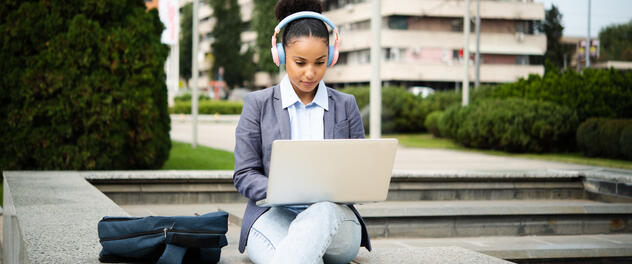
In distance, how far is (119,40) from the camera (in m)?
10.3

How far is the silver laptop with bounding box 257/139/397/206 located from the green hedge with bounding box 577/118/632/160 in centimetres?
1335

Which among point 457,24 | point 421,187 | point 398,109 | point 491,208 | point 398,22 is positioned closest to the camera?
point 491,208

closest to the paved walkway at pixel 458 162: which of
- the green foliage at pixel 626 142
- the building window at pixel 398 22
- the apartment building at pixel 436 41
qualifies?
the green foliage at pixel 626 142

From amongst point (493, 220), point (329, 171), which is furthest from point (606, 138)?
point (329, 171)

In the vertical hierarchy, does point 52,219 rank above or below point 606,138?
below

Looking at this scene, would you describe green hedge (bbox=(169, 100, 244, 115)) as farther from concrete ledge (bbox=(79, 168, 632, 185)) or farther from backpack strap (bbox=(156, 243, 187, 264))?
backpack strap (bbox=(156, 243, 187, 264))

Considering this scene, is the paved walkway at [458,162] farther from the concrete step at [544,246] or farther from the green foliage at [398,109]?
the green foliage at [398,109]

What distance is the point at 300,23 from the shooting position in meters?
3.57

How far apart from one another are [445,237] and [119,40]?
18.1ft

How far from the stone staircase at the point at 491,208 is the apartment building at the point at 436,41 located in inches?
1965

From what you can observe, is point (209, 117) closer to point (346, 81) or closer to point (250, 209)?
point (346, 81)

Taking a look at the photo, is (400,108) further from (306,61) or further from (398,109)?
(306,61)

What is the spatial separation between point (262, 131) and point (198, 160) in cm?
1037

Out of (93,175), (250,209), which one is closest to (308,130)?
(250,209)
